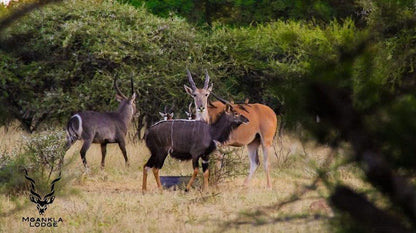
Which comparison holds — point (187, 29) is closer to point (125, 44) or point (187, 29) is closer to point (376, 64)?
point (125, 44)

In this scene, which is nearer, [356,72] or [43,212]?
[356,72]

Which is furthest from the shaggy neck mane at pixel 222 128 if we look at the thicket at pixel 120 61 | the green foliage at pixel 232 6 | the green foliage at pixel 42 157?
the green foliage at pixel 232 6

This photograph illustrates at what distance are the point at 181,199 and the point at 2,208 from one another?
2.17m

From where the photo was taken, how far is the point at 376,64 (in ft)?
7.68

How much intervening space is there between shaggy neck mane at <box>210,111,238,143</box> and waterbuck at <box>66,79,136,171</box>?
247 cm

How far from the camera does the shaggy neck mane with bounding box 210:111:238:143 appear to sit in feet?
37.9

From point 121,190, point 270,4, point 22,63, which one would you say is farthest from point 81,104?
point 270,4

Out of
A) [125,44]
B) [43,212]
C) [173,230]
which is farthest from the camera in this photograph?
[125,44]

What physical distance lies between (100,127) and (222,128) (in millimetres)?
2867

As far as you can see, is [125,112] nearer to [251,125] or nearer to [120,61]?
[251,125]

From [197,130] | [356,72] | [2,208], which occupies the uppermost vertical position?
[356,72]

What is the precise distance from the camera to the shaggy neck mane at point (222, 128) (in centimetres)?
1154

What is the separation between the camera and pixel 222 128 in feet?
38.2

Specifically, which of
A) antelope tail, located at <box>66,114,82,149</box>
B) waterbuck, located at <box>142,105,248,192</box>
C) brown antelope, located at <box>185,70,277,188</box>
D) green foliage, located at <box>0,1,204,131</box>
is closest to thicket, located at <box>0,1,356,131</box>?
green foliage, located at <box>0,1,204,131</box>
